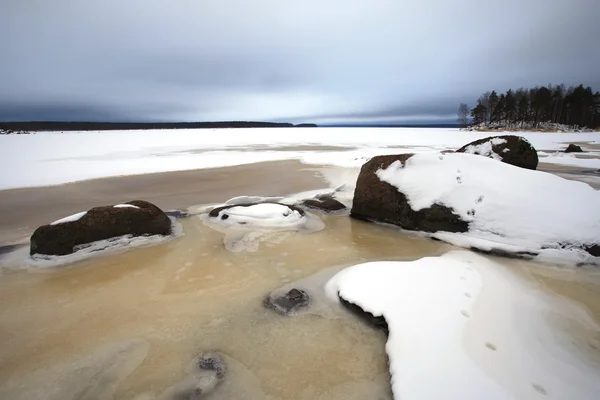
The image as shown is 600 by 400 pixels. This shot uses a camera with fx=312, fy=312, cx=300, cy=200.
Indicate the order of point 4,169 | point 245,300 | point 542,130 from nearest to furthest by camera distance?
point 245,300, point 4,169, point 542,130

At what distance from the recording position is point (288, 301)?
3453 mm

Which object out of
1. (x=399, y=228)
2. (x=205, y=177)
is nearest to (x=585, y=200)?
(x=399, y=228)

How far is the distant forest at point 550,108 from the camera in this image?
49656 millimetres

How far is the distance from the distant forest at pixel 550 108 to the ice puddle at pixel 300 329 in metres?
62.2

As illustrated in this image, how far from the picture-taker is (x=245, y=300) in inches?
138

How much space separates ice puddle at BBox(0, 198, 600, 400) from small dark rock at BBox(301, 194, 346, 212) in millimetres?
2607

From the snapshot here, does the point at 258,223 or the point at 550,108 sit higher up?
the point at 550,108

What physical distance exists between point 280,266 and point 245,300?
0.96 meters

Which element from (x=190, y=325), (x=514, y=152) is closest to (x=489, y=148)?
(x=514, y=152)

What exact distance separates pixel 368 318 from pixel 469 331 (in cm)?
88

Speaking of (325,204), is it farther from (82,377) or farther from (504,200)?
(82,377)

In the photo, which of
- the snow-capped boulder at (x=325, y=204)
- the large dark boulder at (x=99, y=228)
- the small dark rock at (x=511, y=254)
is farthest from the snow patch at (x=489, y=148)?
the large dark boulder at (x=99, y=228)

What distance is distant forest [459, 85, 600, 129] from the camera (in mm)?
49656

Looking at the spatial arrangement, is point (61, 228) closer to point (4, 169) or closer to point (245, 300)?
point (245, 300)
